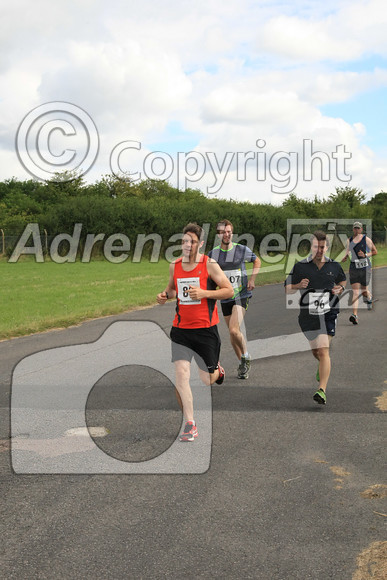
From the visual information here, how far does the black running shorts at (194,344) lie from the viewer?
6.40 metres

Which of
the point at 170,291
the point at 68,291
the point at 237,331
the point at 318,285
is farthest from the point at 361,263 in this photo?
the point at 68,291

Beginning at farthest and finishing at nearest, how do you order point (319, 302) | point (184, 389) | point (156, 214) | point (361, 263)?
point (156, 214) < point (361, 263) < point (319, 302) < point (184, 389)

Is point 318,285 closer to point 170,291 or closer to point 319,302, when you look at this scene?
point 319,302

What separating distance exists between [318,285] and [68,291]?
1563 centimetres

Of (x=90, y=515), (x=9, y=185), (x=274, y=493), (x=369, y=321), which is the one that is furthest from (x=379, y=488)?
(x=9, y=185)

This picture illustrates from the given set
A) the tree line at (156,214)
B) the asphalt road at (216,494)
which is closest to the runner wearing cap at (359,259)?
the asphalt road at (216,494)

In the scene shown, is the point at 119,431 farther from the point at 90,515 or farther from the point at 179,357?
the point at 90,515

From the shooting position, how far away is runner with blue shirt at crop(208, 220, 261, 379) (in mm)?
9047

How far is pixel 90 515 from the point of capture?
4.42m

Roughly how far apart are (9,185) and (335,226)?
4628cm

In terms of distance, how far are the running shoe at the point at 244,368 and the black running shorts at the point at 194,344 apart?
2490 mm

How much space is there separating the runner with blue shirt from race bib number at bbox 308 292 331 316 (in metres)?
1.47

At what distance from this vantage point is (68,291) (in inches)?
883

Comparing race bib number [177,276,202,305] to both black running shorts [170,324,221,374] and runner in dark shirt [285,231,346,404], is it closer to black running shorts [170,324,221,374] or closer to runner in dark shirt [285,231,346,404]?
black running shorts [170,324,221,374]
